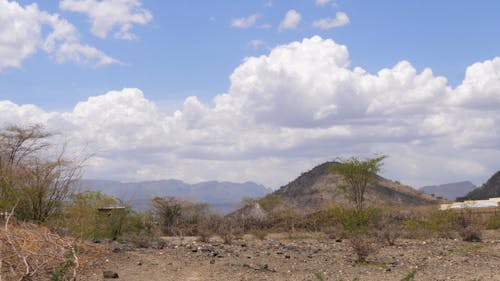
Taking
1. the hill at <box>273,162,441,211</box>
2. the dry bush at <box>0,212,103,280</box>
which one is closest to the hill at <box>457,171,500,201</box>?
the hill at <box>273,162,441,211</box>

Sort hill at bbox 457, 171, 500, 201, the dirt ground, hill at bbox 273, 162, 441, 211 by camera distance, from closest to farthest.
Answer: the dirt ground, hill at bbox 273, 162, 441, 211, hill at bbox 457, 171, 500, 201

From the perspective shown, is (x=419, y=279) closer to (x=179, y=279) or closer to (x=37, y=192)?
(x=179, y=279)

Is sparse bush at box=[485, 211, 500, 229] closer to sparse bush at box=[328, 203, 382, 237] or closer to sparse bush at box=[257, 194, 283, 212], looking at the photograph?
sparse bush at box=[328, 203, 382, 237]

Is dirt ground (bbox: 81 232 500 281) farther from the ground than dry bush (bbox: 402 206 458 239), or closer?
closer

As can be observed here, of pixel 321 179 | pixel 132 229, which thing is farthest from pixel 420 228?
pixel 321 179

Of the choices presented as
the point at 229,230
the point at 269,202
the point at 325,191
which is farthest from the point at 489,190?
the point at 229,230

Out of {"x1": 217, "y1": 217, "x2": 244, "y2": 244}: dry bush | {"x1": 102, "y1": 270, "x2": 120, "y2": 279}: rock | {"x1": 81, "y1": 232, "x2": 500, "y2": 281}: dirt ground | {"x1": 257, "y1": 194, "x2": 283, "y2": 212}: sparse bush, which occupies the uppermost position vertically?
{"x1": 257, "y1": 194, "x2": 283, "y2": 212}: sparse bush

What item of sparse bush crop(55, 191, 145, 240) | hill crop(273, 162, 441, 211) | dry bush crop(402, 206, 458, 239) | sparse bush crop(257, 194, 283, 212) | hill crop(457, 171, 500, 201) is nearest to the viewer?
sparse bush crop(55, 191, 145, 240)

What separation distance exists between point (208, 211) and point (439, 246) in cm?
1358

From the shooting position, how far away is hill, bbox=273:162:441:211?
62094 mm

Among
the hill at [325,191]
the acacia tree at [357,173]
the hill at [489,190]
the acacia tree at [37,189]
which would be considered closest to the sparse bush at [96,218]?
the acacia tree at [37,189]

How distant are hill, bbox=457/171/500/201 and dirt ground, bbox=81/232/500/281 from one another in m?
51.4

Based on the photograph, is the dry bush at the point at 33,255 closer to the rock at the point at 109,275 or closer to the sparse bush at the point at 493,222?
the rock at the point at 109,275

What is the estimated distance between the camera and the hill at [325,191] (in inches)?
2445
